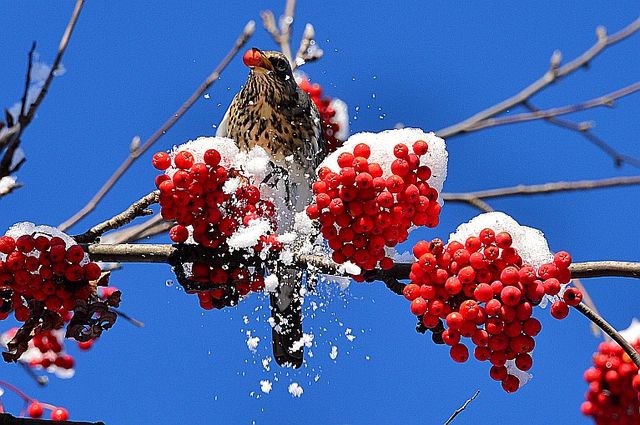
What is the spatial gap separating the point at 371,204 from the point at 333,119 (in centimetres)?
125

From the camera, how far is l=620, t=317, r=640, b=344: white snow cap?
9.55ft

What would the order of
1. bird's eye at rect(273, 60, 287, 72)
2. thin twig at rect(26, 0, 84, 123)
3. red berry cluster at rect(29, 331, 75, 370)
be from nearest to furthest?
thin twig at rect(26, 0, 84, 123) → bird's eye at rect(273, 60, 287, 72) → red berry cluster at rect(29, 331, 75, 370)

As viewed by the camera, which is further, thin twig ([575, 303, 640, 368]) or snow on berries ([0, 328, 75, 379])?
snow on berries ([0, 328, 75, 379])

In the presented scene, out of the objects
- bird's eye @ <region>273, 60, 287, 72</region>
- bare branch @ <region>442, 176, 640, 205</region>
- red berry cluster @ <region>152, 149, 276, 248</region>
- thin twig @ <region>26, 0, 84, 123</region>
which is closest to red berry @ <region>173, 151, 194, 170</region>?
red berry cluster @ <region>152, 149, 276, 248</region>

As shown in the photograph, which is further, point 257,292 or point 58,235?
point 257,292

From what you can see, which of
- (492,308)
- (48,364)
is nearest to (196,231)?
(492,308)

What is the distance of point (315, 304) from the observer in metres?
2.51

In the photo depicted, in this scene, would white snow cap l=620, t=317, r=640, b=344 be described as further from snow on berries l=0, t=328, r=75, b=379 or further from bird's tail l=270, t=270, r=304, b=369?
snow on berries l=0, t=328, r=75, b=379

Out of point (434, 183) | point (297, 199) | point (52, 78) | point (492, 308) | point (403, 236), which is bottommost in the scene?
point (492, 308)

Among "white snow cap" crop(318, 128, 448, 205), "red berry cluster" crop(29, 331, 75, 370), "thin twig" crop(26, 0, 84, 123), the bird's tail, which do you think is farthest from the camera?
"red berry cluster" crop(29, 331, 75, 370)

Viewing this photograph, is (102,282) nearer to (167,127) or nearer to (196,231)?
(196,231)

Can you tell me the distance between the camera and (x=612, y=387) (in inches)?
109

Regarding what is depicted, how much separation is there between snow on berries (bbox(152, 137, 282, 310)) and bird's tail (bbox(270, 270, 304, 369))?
417 mm

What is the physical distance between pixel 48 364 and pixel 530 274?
260cm
